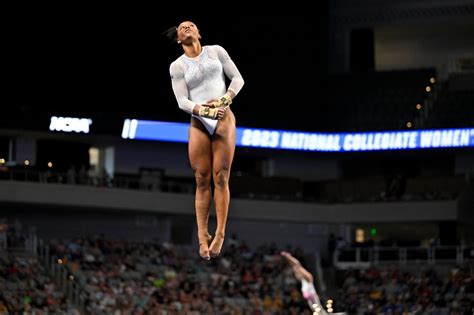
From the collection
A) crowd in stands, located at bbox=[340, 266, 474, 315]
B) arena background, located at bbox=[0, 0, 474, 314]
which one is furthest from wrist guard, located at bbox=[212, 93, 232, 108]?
arena background, located at bbox=[0, 0, 474, 314]

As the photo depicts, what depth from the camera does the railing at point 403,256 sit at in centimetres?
3884

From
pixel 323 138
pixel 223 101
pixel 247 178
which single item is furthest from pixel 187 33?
pixel 323 138

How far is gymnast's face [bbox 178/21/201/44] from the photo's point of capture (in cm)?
924

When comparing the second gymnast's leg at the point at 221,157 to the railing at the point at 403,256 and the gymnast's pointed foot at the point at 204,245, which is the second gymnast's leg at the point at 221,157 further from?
the railing at the point at 403,256

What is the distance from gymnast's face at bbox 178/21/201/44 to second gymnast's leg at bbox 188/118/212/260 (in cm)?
61

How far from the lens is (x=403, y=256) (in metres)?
39.4

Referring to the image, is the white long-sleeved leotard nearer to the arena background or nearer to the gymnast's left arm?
the gymnast's left arm

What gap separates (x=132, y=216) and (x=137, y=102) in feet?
14.7

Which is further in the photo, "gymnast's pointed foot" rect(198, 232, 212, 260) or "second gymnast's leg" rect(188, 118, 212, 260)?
"gymnast's pointed foot" rect(198, 232, 212, 260)

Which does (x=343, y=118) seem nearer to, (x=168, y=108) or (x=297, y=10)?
(x=297, y=10)

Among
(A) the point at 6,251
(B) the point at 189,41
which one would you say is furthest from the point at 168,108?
(B) the point at 189,41

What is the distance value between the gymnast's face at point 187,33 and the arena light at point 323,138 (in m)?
34.0

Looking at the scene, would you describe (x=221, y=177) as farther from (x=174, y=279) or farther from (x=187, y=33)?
(x=174, y=279)

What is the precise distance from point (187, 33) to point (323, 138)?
39.2 meters
